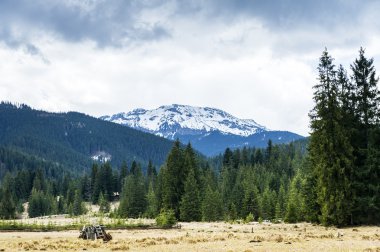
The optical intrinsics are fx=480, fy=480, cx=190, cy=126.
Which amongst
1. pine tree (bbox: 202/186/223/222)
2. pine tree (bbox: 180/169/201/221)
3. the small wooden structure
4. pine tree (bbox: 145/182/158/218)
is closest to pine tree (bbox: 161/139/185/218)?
pine tree (bbox: 180/169/201/221)

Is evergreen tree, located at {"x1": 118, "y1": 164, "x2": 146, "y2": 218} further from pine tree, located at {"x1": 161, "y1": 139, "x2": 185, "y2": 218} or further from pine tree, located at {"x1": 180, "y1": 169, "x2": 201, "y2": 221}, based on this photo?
pine tree, located at {"x1": 180, "y1": 169, "x2": 201, "y2": 221}

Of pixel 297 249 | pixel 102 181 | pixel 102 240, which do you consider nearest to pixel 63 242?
pixel 102 240

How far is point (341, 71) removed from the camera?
49.3m

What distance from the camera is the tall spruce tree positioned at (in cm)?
4475

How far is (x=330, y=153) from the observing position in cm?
4606

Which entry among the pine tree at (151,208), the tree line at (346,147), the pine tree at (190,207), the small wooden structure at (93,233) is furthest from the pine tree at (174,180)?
the small wooden structure at (93,233)

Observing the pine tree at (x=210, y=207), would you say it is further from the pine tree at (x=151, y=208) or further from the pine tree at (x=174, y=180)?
the pine tree at (x=174, y=180)

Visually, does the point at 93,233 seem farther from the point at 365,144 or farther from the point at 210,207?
the point at 210,207

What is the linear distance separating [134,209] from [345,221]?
58.4 m

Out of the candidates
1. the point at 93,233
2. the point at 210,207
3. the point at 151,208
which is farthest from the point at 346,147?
the point at 151,208

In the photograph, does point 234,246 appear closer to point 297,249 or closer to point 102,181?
point 297,249

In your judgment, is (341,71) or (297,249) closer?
(297,249)

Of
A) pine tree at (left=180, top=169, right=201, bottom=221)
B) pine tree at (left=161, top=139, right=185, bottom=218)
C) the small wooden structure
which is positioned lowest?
the small wooden structure

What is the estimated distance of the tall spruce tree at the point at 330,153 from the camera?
44750mm
